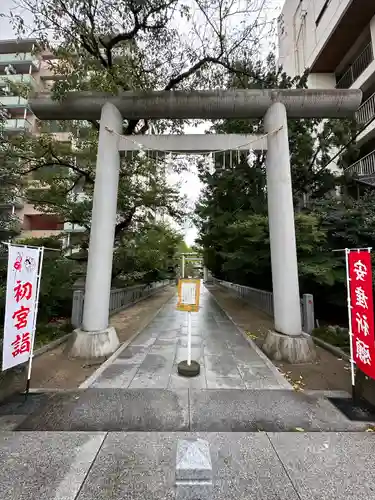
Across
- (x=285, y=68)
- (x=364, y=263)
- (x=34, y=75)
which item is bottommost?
(x=364, y=263)

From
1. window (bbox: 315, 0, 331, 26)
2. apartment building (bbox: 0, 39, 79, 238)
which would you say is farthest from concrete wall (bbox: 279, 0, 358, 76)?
apartment building (bbox: 0, 39, 79, 238)

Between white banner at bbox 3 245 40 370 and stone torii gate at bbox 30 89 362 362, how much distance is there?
4.90 feet

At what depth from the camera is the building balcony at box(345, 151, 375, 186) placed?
1029 cm

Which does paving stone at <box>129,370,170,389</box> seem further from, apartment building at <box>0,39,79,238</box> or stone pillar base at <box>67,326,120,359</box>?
apartment building at <box>0,39,79,238</box>

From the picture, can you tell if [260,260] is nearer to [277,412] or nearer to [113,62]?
[277,412]

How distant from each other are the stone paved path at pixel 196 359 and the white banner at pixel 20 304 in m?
1.22

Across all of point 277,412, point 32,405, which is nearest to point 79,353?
point 32,405

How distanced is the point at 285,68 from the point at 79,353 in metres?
20.1

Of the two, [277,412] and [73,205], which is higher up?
[73,205]

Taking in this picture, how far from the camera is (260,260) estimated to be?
912 centimetres

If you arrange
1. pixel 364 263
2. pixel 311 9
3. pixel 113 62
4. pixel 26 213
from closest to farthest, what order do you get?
1. pixel 364 263
2. pixel 113 62
3. pixel 311 9
4. pixel 26 213

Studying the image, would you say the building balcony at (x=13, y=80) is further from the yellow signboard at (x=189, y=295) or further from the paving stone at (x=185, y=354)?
the paving stone at (x=185, y=354)

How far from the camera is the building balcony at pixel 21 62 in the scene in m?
20.4

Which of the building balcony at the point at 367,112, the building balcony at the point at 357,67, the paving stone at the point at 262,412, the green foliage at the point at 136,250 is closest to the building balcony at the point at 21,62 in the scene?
the green foliage at the point at 136,250
